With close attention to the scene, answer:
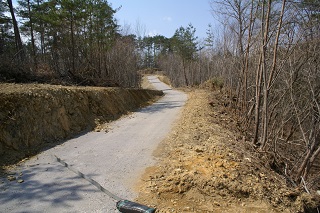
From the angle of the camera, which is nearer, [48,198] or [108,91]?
[48,198]

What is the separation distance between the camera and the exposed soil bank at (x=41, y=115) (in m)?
5.46

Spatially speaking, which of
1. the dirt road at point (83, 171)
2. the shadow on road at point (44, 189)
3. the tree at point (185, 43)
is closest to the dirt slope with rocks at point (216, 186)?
the dirt road at point (83, 171)

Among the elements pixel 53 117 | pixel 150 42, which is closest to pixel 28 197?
pixel 53 117

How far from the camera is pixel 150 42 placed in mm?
63156

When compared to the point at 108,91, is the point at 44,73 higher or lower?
higher

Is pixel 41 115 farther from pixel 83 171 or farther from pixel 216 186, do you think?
pixel 216 186

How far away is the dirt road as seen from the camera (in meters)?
3.49

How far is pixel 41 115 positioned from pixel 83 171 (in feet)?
9.29

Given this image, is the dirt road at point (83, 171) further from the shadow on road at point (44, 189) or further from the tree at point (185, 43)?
the tree at point (185, 43)

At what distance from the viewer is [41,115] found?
6469mm

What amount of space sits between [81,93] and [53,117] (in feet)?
6.94

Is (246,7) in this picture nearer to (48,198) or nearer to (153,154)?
(153,154)

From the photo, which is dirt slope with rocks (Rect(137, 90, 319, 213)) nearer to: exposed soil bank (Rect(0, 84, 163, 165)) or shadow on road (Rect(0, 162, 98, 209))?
shadow on road (Rect(0, 162, 98, 209))

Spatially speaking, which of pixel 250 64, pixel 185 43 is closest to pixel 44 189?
pixel 250 64
